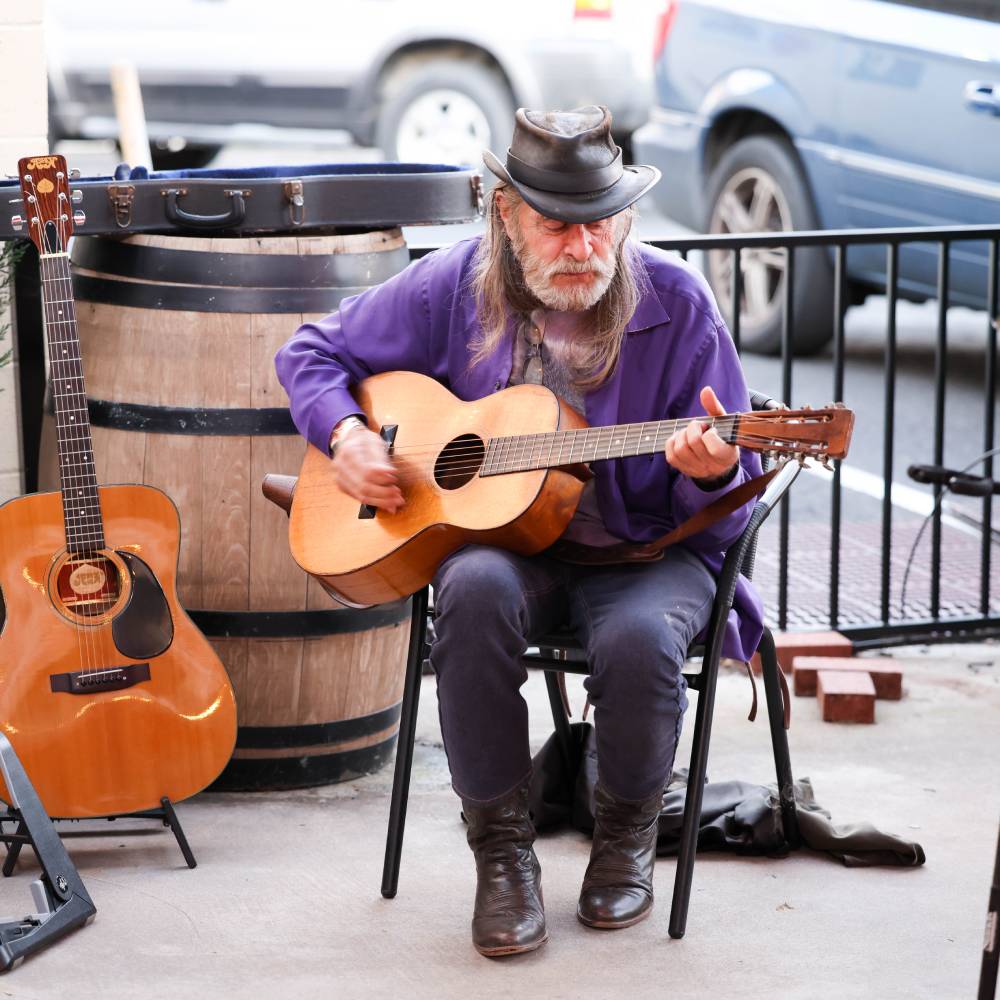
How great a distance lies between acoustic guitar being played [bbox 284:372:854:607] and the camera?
2789 millimetres

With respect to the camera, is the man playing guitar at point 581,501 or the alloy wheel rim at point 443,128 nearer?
the man playing guitar at point 581,501

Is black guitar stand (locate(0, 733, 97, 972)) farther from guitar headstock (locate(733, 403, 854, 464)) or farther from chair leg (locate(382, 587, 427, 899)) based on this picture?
guitar headstock (locate(733, 403, 854, 464))

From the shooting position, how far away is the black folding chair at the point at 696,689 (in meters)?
2.90

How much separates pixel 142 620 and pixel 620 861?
1.03m

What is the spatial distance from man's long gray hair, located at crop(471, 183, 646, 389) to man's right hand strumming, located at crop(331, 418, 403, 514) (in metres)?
0.26

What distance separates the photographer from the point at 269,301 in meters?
3.44

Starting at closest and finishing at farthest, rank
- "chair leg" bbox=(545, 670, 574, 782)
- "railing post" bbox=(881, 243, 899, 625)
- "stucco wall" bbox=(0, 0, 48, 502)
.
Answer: "chair leg" bbox=(545, 670, 574, 782), "stucco wall" bbox=(0, 0, 48, 502), "railing post" bbox=(881, 243, 899, 625)

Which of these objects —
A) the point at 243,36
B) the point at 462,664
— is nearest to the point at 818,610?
the point at 462,664

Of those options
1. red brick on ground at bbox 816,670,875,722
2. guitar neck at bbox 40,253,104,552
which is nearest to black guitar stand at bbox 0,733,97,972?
guitar neck at bbox 40,253,104,552

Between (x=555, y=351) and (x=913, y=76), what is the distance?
4.10 metres

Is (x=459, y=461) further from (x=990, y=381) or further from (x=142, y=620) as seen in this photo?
(x=990, y=381)

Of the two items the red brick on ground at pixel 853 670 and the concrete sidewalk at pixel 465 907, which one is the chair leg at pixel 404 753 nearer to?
the concrete sidewalk at pixel 465 907

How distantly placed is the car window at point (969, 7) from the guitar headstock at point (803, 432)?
452cm

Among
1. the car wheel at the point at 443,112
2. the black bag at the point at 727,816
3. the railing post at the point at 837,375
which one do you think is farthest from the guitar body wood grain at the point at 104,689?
the car wheel at the point at 443,112
